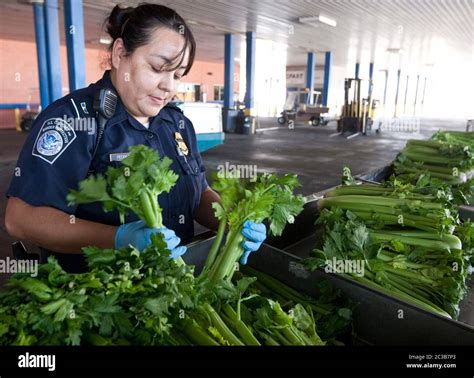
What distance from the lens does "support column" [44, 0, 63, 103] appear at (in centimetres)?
944

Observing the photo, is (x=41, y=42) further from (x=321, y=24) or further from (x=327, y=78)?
(x=327, y=78)

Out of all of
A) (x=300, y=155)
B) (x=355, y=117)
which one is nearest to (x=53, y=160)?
(x=300, y=155)

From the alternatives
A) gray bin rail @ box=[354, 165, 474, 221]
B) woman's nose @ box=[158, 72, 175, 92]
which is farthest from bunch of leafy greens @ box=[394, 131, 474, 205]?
woman's nose @ box=[158, 72, 175, 92]

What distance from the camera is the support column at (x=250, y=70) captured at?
16.0 meters

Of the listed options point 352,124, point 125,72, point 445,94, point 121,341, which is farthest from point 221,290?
point 445,94

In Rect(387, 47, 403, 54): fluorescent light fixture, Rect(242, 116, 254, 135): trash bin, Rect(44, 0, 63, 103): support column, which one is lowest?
Rect(242, 116, 254, 135): trash bin

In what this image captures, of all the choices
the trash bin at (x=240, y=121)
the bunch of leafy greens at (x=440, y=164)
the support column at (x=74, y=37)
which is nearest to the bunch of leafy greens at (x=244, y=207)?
the bunch of leafy greens at (x=440, y=164)

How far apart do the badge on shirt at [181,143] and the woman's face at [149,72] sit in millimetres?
269

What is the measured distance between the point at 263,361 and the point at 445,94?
5185 centimetres

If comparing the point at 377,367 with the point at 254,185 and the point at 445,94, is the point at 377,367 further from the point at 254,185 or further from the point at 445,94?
the point at 445,94

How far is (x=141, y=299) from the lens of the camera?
1000 mm

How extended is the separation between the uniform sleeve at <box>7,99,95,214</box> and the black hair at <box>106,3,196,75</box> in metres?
0.40

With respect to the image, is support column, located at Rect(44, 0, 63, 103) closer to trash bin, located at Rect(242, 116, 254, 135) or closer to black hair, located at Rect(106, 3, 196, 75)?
trash bin, located at Rect(242, 116, 254, 135)

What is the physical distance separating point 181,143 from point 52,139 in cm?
68
